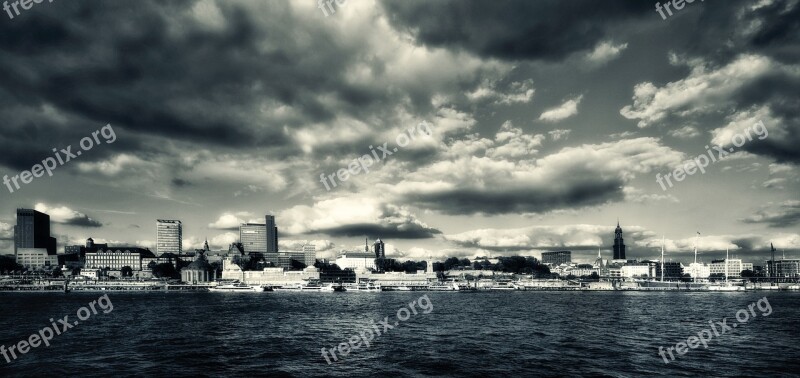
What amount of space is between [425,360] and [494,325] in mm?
26554

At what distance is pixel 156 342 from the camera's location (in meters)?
49.3

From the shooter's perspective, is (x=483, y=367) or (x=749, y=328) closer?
(x=483, y=367)

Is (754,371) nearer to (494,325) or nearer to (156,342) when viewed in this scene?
(494,325)

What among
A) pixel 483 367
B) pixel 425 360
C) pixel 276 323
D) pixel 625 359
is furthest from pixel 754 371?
pixel 276 323
